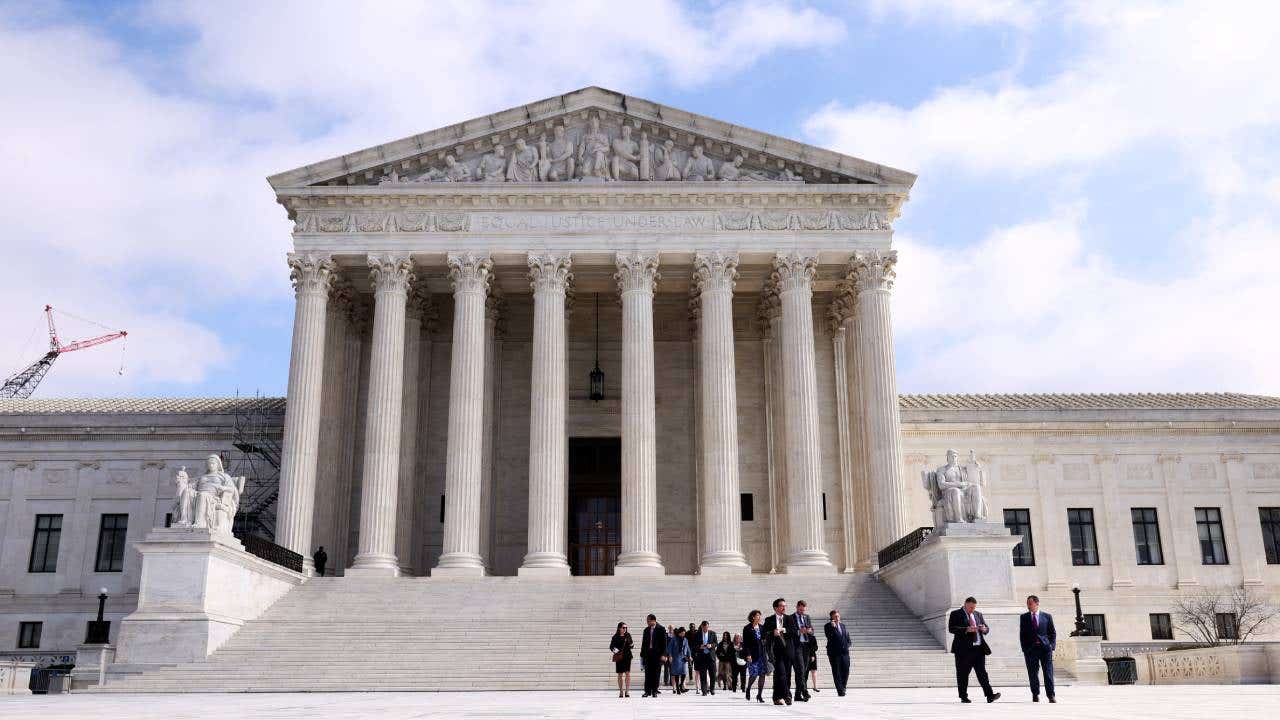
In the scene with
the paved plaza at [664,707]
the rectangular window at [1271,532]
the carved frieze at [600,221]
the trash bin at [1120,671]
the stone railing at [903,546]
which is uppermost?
the carved frieze at [600,221]

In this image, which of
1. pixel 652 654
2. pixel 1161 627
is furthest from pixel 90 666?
pixel 1161 627

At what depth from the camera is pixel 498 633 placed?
99.2ft

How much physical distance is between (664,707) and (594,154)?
24987 mm

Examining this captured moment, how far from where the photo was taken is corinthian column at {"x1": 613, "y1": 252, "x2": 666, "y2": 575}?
36.5 metres

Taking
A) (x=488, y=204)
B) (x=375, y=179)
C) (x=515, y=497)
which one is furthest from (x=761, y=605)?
(x=375, y=179)

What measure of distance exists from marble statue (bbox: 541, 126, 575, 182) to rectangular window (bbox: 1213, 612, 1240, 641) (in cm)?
2845

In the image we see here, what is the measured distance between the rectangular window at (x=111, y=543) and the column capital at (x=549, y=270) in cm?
1942

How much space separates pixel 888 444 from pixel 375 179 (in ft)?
63.8

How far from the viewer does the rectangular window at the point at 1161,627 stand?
43.2 m

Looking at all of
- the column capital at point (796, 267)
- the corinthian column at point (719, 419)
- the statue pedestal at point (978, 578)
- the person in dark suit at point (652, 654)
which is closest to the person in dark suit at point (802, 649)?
the person in dark suit at point (652, 654)

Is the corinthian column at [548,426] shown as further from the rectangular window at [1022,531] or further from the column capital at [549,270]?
the rectangular window at [1022,531]

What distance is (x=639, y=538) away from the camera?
120 ft

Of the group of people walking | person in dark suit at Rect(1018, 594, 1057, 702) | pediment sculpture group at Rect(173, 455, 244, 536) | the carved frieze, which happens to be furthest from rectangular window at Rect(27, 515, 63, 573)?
person in dark suit at Rect(1018, 594, 1057, 702)

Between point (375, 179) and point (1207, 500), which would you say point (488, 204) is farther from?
point (1207, 500)
